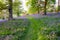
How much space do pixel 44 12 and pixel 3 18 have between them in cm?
299

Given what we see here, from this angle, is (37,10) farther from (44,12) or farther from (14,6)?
(14,6)

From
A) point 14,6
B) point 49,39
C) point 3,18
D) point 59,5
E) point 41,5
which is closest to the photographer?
point 49,39

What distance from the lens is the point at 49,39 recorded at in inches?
215

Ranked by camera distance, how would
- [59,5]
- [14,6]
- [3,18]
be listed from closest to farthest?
1. [3,18]
2. [14,6]
3. [59,5]

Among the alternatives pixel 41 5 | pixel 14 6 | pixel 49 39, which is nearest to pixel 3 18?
pixel 14 6

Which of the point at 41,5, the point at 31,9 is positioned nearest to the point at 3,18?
the point at 31,9

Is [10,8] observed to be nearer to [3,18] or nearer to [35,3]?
[3,18]

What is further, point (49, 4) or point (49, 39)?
point (49, 4)

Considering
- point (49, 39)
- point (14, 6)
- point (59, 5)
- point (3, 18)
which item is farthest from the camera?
point (59, 5)

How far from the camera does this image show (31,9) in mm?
13398

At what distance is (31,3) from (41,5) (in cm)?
98

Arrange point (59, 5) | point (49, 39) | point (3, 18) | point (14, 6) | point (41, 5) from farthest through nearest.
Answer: point (59, 5)
point (41, 5)
point (14, 6)
point (3, 18)
point (49, 39)

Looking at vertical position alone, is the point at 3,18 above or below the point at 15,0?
below

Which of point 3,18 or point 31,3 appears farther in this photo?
point 31,3
